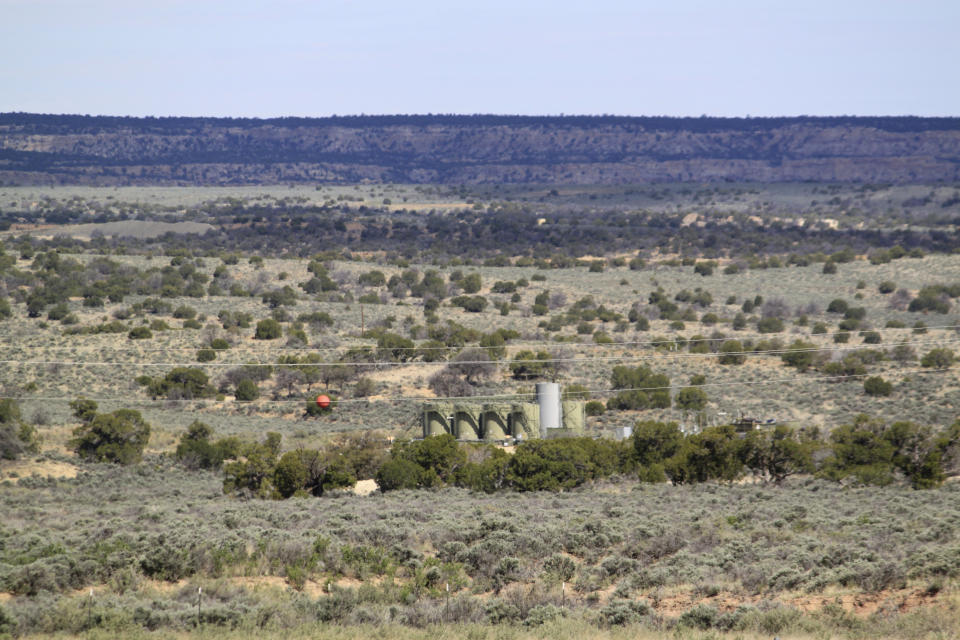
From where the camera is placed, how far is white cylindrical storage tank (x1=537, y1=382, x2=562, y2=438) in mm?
44031

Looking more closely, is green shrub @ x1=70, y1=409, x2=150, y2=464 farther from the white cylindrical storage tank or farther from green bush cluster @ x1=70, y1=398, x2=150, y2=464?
the white cylindrical storage tank

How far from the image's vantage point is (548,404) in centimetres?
4412

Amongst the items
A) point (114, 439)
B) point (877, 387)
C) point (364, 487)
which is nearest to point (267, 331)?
point (114, 439)

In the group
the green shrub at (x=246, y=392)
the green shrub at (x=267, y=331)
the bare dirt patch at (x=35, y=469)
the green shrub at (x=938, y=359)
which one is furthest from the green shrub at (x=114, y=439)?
the green shrub at (x=938, y=359)

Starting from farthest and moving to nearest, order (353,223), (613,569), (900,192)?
(900,192), (353,223), (613,569)

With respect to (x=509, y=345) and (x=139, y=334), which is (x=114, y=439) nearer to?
(x=139, y=334)

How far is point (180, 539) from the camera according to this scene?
23.8 metres

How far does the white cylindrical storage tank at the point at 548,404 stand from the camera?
1734 inches

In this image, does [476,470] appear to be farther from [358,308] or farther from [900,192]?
[900,192]

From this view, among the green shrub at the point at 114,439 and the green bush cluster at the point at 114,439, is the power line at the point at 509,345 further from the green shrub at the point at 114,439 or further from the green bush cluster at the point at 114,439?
the green shrub at the point at 114,439

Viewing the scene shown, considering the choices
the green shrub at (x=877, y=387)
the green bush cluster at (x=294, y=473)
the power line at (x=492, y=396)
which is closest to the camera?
the green bush cluster at (x=294, y=473)

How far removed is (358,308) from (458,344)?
16.1 metres

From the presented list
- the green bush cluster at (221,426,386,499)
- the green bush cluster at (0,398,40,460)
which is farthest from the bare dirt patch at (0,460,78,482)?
the green bush cluster at (221,426,386,499)

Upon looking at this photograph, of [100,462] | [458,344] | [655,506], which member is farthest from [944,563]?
[458,344]
